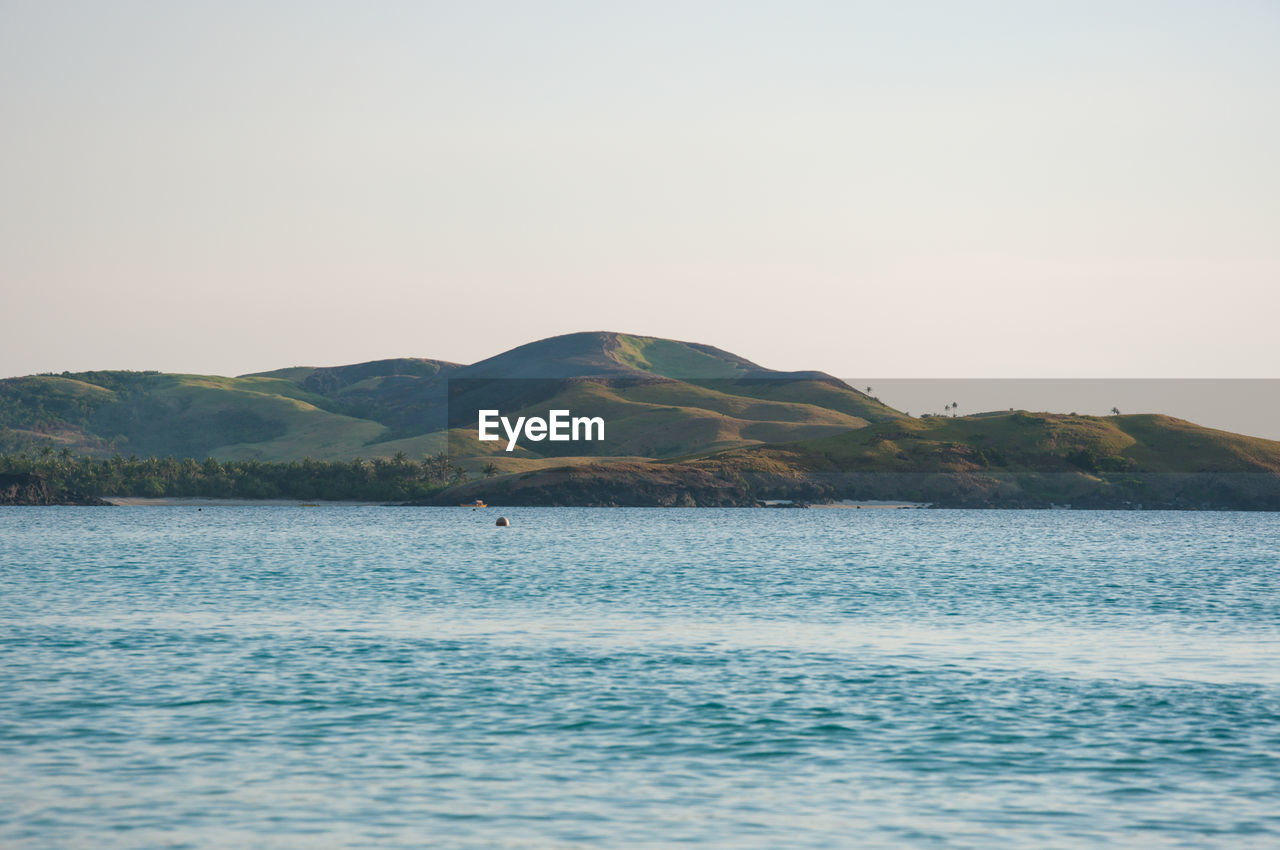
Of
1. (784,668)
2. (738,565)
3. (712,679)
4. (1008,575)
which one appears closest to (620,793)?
(712,679)

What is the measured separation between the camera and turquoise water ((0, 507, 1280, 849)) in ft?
65.3

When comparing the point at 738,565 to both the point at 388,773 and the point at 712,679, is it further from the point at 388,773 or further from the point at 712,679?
the point at 388,773

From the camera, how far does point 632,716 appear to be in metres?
28.8

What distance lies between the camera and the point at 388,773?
22922mm

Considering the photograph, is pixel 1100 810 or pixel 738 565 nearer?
pixel 1100 810

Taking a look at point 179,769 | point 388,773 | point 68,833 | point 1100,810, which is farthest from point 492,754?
point 1100,810

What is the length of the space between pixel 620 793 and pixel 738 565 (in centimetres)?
7069

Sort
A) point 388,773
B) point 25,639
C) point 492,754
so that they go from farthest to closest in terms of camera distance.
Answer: point 25,639
point 492,754
point 388,773

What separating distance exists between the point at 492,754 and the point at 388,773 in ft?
8.02

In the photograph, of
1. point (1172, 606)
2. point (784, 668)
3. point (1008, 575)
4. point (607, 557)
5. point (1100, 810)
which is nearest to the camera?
point (1100, 810)

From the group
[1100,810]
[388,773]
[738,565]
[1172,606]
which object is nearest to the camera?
[1100,810]

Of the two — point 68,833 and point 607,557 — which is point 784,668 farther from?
point 607,557

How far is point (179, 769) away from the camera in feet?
75.5

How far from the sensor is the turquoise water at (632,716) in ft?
65.3
